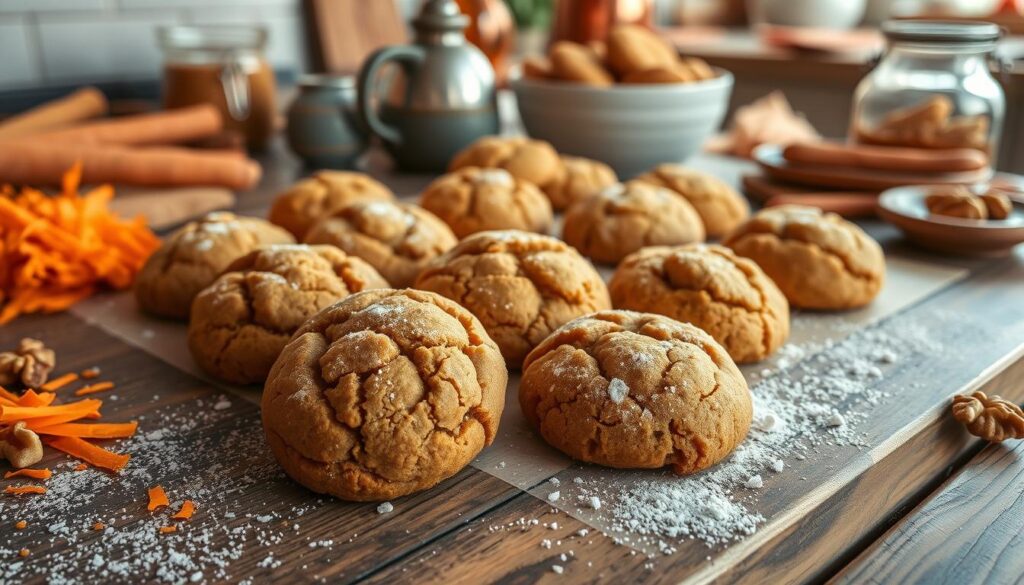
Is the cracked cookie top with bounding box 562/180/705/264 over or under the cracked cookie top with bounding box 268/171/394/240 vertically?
under

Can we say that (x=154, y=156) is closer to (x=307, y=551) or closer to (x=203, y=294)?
(x=203, y=294)

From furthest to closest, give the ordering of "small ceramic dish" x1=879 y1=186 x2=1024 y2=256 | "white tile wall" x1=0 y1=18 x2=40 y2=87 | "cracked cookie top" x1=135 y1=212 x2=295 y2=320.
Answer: "white tile wall" x1=0 y1=18 x2=40 y2=87
"small ceramic dish" x1=879 y1=186 x2=1024 y2=256
"cracked cookie top" x1=135 y1=212 x2=295 y2=320

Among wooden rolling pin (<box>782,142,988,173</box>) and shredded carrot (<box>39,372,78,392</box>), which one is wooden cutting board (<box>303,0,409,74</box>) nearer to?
wooden rolling pin (<box>782,142,988,173</box>)

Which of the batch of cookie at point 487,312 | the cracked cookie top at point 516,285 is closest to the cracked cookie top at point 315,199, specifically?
the batch of cookie at point 487,312

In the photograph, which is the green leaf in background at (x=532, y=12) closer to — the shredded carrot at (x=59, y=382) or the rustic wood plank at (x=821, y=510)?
the rustic wood plank at (x=821, y=510)

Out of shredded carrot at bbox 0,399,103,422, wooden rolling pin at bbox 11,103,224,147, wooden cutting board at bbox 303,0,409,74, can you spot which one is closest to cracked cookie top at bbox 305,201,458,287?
shredded carrot at bbox 0,399,103,422

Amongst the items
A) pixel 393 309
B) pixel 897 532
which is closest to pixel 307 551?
pixel 393 309

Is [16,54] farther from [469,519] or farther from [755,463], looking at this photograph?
[755,463]

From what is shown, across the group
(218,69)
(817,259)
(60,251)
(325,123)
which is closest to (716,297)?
(817,259)
